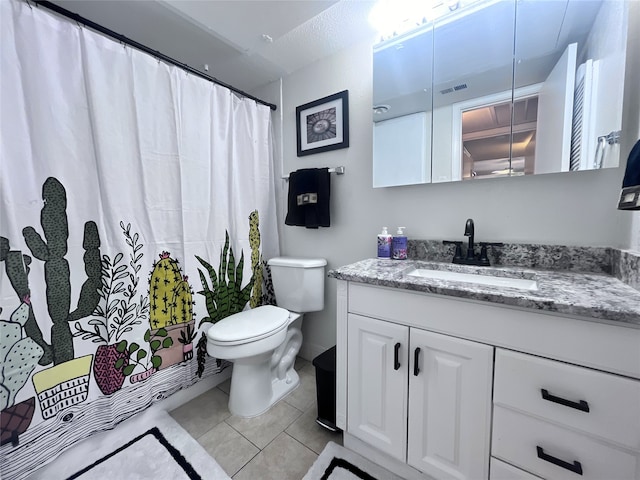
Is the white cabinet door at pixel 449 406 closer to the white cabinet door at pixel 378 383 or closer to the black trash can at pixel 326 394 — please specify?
the white cabinet door at pixel 378 383

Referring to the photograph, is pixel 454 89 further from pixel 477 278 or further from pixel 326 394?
pixel 326 394

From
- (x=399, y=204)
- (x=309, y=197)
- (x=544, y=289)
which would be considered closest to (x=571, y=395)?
(x=544, y=289)

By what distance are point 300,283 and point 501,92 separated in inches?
54.6

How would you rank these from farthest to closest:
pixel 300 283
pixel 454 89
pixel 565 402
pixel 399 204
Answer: pixel 300 283 → pixel 399 204 → pixel 454 89 → pixel 565 402

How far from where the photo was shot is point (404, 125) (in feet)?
4.53

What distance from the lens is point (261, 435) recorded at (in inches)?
49.6

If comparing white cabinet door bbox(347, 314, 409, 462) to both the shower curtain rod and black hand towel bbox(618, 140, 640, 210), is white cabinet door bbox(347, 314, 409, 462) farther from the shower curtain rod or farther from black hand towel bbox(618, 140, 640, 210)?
the shower curtain rod

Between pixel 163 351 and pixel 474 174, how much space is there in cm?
177

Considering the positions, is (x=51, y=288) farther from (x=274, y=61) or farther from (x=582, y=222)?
(x=582, y=222)

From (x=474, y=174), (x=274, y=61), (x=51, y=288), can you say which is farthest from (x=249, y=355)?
(x=274, y=61)

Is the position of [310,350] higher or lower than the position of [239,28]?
lower

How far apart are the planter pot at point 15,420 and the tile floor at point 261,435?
58 cm

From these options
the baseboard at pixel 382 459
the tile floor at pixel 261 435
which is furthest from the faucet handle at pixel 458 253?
the tile floor at pixel 261 435

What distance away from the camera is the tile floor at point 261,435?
110 centimetres
